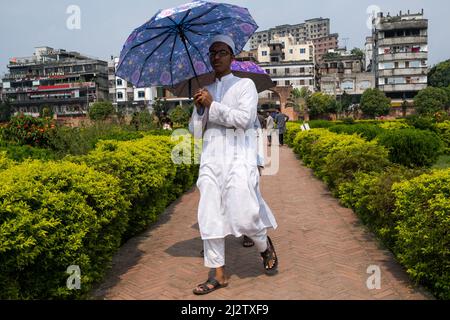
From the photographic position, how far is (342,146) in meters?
8.30

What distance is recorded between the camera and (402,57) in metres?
68.2

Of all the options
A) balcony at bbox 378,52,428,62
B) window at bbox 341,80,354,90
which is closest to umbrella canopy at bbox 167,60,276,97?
balcony at bbox 378,52,428,62

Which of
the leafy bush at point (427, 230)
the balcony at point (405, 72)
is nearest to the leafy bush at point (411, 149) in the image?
the leafy bush at point (427, 230)

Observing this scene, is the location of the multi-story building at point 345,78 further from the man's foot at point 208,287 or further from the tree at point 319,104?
the man's foot at point 208,287

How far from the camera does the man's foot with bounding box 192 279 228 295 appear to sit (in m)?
3.65

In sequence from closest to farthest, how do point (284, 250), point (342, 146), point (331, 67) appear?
1. point (284, 250)
2. point (342, 146)
3. point (331, 67)

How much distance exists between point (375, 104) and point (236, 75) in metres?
55.8

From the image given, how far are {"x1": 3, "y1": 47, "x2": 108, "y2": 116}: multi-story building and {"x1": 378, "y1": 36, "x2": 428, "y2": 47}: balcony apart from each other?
159 feet

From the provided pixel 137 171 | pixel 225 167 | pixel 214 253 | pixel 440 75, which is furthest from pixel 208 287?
pixel 440 75

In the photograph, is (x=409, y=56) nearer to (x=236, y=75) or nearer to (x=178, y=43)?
(x=236, y=75)
